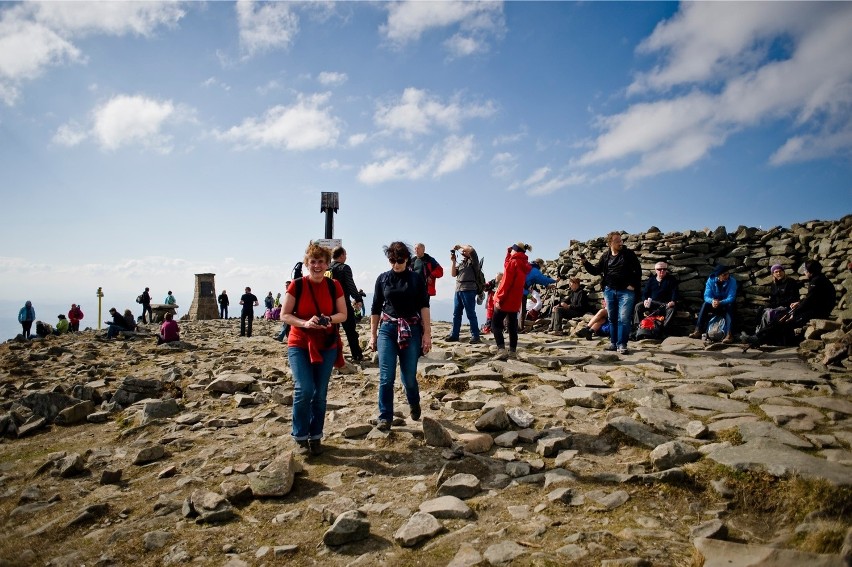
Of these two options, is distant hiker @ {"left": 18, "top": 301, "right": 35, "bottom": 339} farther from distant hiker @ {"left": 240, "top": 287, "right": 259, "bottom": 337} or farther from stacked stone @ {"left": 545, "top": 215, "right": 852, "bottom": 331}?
stacked stone @ {"left": 545, "top": 215, "right": 852, "bottom": 331}

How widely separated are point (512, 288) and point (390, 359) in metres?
4.18

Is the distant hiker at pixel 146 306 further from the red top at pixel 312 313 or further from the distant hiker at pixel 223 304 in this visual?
the red top at pixel 312 313

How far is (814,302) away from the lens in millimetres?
10281

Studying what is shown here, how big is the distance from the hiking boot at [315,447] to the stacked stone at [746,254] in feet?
40.2

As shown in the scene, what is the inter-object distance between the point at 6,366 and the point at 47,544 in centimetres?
1393

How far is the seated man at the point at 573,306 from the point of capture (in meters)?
15.1

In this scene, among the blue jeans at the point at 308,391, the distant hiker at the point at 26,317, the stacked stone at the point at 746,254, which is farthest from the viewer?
the distant hiker at the point at 26,317

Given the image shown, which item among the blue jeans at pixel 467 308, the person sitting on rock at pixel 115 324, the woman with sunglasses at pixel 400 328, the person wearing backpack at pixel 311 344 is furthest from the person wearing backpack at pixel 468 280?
the person sitting on rock at pixel 115 324

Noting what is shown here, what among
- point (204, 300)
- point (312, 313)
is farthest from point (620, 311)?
point (204, 300)

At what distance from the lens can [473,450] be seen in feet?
16.0

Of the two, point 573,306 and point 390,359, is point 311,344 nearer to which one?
point 390,359

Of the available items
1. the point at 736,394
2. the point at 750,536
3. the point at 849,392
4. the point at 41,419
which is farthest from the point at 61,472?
the point at 849,392

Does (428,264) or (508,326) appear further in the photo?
(428,264)

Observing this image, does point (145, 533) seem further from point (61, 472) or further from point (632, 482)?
point (632, 482)
